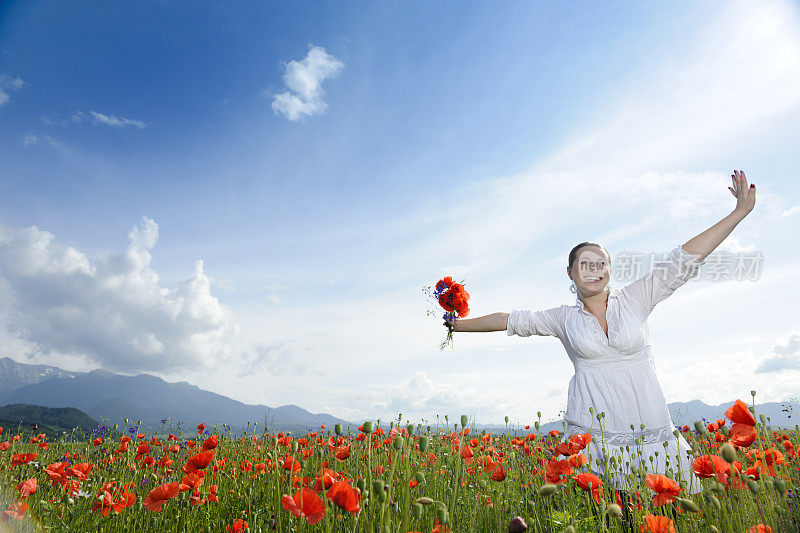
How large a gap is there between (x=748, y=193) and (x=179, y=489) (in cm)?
422

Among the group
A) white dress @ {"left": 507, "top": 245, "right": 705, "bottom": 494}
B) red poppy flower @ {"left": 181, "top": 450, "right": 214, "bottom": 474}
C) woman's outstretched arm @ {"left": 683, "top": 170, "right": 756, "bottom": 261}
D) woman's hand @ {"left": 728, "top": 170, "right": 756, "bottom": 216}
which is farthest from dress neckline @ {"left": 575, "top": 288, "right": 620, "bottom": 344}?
red poppy flower @ {"left": 181, "top": 450, "right": 214, "bottom": 474}

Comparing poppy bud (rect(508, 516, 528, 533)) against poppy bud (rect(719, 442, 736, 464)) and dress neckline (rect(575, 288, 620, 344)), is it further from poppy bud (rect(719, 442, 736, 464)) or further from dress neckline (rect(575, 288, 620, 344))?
dress neckline (rect(575, 288, 620, 344))

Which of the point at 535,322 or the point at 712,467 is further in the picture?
the point at 535,322

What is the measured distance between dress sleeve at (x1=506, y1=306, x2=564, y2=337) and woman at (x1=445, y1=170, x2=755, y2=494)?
0.05 meters

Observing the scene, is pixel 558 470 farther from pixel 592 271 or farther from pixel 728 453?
pixel 592 271

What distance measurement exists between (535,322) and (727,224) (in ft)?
5.07

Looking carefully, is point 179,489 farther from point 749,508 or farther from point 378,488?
point 749,508

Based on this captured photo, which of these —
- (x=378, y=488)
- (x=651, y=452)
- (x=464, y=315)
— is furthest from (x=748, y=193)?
(x=378, y=488)

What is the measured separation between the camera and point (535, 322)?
147 inches

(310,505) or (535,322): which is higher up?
(535,322)

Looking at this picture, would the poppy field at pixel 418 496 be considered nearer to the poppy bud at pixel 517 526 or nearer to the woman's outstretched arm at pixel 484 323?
the poppy bud at pixel 517 526

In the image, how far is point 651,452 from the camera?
2982mm

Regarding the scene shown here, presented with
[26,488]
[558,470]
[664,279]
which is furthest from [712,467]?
[26,488]

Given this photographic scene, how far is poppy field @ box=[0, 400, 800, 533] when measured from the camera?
5.55 feet
